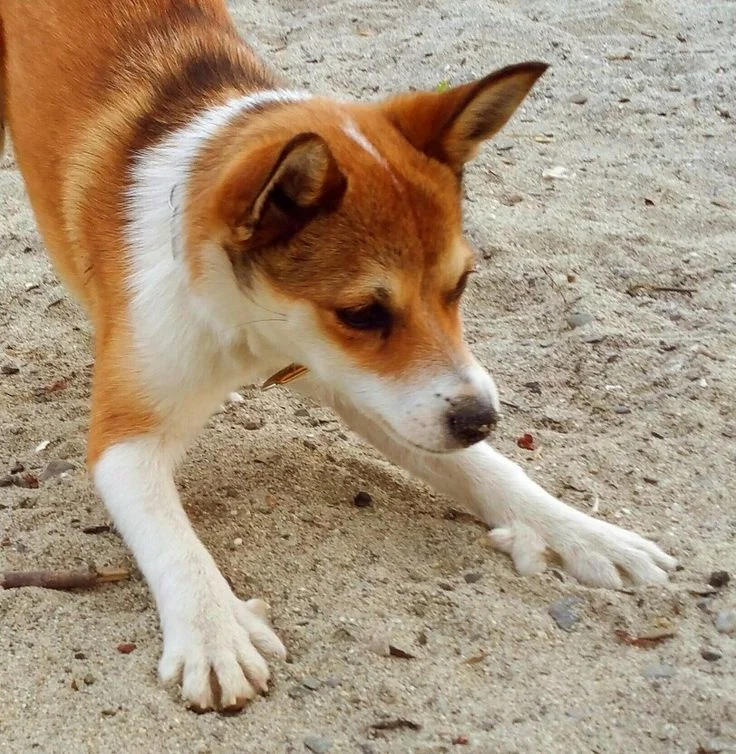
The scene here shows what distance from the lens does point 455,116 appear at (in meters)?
2.61

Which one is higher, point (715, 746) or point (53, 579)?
point (715, 746)

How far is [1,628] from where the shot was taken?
240 cm

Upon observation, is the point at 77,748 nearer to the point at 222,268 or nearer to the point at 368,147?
the point at 222,268

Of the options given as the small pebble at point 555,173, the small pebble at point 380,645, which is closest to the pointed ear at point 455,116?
the small pebble at point 380,645

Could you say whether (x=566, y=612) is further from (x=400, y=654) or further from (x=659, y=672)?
(x=400, y=654)

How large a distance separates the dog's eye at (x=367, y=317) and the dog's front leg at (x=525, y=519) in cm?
30

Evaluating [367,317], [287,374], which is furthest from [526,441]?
[367,317]

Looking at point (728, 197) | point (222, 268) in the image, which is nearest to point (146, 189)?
point (222, 268)

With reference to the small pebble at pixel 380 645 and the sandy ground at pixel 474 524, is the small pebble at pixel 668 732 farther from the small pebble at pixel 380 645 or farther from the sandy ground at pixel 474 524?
the small pebble at pixel 380 645

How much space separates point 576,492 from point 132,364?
133 cm

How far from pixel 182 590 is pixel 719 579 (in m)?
1.31

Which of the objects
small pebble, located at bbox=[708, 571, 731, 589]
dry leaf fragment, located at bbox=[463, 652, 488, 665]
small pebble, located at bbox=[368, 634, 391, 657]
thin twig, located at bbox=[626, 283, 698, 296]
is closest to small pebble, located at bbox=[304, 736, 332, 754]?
small pebble, located at bbox=[368, 634, 391, 657]

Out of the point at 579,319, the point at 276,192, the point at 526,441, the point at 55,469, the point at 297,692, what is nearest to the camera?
the point at 297,692

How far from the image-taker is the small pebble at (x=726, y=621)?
7.93ft
